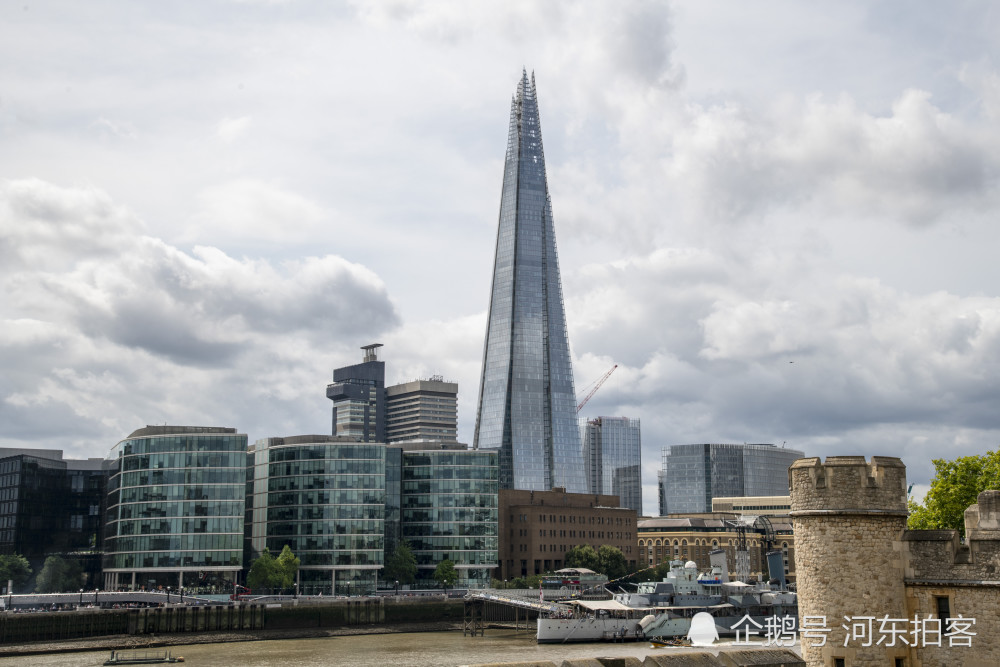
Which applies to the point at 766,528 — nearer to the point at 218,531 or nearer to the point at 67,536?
the point at 218,531

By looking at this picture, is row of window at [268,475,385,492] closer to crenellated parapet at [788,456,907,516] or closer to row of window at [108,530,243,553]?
row of window at [108,530,243,553]

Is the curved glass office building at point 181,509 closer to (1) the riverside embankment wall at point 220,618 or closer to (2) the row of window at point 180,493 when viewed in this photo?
(2) the row of window at point 180,493

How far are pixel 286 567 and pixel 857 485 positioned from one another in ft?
431

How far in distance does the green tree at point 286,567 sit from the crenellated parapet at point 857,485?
128993 mm

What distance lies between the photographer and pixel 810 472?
86.2 ft

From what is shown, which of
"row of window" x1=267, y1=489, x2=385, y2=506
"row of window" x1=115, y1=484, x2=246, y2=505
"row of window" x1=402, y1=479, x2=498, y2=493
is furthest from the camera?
"row of window" x1=402, y1=479, x2=498, y2=493

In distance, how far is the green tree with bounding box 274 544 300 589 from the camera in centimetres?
14538

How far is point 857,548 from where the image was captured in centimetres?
2584

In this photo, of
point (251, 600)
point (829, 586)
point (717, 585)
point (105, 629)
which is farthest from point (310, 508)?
point (829, 586)

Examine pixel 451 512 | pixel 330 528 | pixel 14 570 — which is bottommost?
pixel 14 570

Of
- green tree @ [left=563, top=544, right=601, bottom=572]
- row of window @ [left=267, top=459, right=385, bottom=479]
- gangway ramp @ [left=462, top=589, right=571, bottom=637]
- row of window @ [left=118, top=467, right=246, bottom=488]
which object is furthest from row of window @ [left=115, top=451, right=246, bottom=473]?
green tree @ [left=563, top=544, right=601, bottom=572]

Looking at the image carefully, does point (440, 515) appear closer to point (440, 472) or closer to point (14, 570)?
point (440, 472)

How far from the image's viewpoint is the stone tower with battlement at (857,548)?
2583 cm

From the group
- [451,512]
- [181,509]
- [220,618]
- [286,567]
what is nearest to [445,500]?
[451,512]
